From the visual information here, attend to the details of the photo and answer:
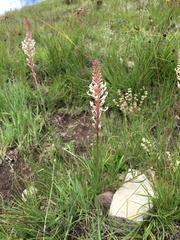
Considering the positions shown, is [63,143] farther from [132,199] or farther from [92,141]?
[132,199]

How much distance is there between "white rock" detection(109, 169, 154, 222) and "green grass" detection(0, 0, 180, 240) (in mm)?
65

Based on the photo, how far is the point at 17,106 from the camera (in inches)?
120

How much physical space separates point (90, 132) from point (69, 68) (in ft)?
3.69

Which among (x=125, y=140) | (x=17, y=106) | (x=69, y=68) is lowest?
(x=125, y=140)

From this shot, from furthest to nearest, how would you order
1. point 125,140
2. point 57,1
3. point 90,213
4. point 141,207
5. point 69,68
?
point 57,1 → point 69,68 → point 125,140 → point 90,213 → point 141,207

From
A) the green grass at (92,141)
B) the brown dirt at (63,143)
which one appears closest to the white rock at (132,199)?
the green grass at (92,141)

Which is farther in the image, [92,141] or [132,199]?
[92,141]

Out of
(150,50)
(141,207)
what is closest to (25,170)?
(141,207)

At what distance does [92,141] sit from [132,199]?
82 centimetres

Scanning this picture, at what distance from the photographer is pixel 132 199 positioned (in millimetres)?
1931

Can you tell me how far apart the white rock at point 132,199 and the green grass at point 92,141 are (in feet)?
0.21

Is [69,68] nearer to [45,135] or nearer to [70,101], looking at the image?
[70,101]

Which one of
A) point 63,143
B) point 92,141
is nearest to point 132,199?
point 92,141

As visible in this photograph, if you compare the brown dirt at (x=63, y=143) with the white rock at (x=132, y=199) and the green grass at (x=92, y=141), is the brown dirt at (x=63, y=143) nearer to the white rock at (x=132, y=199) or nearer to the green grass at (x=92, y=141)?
the green grass at (x=92, y=141)
